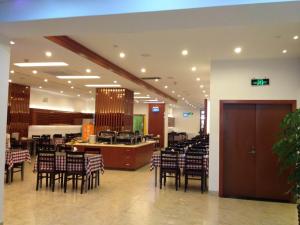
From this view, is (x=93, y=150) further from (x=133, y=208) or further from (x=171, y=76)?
(x=171, y=76)

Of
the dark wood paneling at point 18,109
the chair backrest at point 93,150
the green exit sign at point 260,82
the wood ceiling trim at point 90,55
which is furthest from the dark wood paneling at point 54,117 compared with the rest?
the green exit sign at point 260,82

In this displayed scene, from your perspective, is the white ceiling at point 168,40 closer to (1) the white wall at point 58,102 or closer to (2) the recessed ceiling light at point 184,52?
(2) the recessed ceiling light at point 184,52

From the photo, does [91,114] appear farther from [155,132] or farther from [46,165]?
[46,165]

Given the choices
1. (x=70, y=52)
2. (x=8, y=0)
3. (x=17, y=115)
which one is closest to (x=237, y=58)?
(x=70, y=52)

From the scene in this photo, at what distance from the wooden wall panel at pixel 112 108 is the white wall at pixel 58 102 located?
4270mm

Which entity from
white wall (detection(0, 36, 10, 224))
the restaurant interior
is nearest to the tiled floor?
the restaurant interior

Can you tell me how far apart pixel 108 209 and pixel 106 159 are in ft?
16.3

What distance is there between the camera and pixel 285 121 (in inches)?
175

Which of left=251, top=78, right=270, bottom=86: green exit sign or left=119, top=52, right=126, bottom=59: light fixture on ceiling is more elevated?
left=119, top=52, right=126, bottom=59: light fixture on ceiling

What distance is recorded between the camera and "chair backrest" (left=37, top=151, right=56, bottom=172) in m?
7.16

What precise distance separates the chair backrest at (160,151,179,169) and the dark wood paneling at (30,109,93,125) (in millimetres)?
9456

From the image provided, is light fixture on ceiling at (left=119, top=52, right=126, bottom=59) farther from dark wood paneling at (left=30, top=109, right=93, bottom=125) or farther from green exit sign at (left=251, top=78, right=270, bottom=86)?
dark wood paneling at (left=30, top=109, right=93, bottom=125)

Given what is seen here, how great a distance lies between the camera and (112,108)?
13.2m

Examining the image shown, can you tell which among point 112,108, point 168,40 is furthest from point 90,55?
point 112,108
